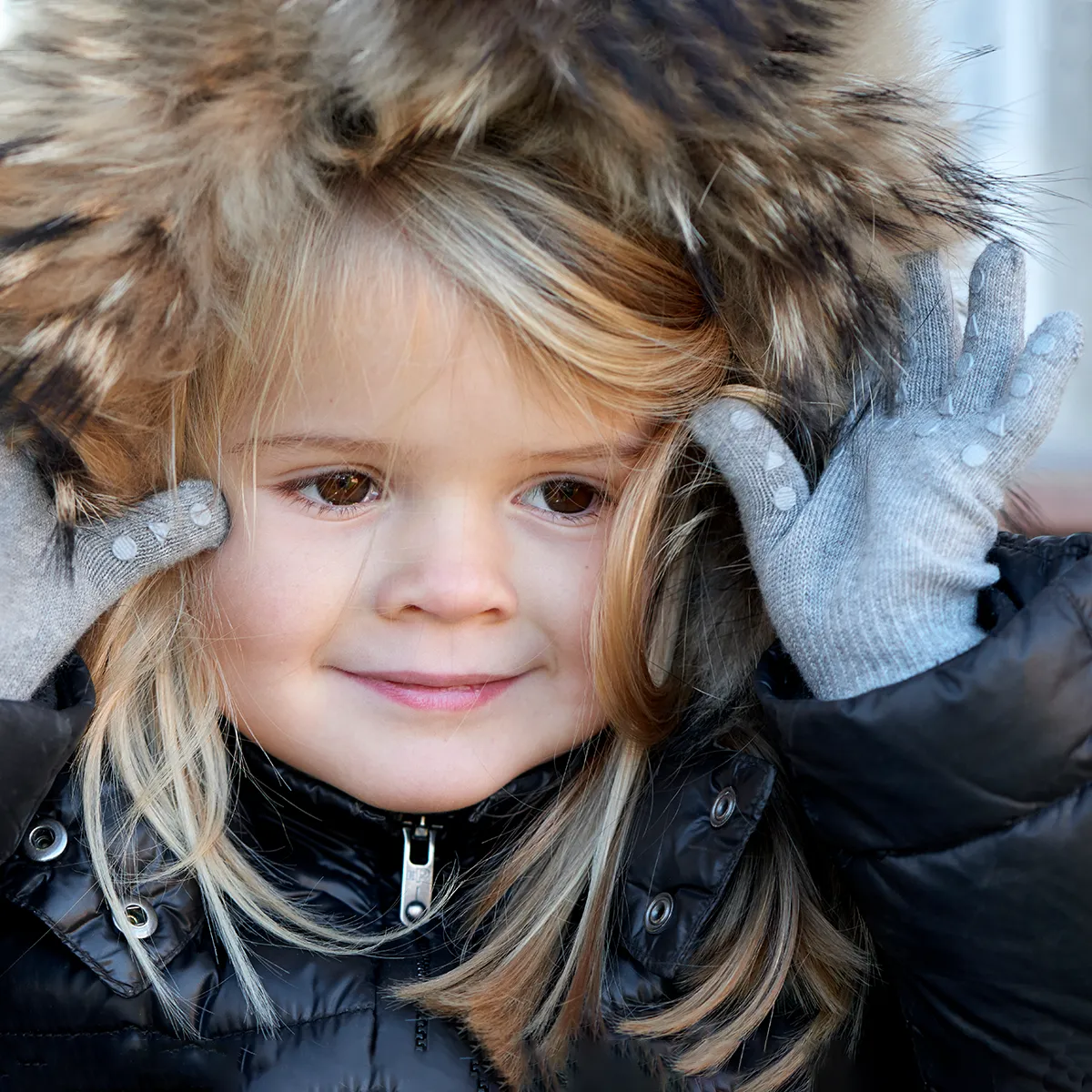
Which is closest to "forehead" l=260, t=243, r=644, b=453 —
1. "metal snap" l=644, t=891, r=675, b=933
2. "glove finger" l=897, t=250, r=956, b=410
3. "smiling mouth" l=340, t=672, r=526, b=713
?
"smiling mouth" l=340, t=672, r=526, b=713

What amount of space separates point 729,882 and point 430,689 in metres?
0.35

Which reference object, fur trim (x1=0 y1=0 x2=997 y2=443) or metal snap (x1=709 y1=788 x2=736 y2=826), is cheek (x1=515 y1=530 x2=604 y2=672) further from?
fur trim (x1=0 y1=0 x2=997 y2=443)

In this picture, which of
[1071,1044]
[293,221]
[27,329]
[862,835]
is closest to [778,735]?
[862,835]

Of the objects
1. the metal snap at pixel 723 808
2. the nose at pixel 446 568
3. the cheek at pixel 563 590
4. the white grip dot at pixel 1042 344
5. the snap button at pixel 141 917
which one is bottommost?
the snap button at pixel 141 917

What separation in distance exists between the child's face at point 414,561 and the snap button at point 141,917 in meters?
0.18

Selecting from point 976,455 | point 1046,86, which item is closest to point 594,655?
point 976,455

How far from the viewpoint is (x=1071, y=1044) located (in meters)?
0.95

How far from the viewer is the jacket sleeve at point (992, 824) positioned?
94cm

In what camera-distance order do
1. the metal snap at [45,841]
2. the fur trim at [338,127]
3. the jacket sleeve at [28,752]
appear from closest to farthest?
the fur trim at [338,127] < the jacket sleeve at [28,752] < the metal snap at [45,841]

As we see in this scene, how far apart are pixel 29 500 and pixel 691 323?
2.06 ft

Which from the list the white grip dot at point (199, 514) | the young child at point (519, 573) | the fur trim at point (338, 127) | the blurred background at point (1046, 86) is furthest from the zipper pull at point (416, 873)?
the blurred background at point (1046, 86)

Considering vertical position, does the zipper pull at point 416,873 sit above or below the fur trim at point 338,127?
below

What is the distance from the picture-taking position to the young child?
92cm

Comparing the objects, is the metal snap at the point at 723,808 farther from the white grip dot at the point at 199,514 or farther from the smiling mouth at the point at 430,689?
the white grip dot at the point at 199,514
